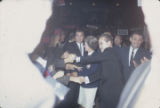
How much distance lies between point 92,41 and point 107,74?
1.49ft

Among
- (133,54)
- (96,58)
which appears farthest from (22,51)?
(133,54)

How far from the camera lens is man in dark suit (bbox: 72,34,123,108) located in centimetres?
405

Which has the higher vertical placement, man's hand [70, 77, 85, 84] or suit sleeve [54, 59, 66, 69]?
suit sleeve [54, 59, 66, 69]

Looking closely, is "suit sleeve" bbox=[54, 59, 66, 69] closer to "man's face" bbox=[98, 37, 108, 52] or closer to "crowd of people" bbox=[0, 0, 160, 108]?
"crowd of people" bbox=[0, 0, 160, 108]

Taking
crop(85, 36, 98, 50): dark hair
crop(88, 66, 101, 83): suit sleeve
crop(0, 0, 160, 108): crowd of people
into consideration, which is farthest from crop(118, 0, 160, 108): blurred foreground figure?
crop(85, 36, 98, 50): dark hair

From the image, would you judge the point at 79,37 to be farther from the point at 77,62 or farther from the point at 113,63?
the point at 113,63

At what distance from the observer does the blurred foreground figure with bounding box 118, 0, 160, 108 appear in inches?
162

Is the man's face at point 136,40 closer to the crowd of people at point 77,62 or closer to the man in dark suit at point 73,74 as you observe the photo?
the crowd of people at point 77,62

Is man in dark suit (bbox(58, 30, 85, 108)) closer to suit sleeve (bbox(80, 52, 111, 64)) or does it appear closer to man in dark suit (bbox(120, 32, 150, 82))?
suit sleeve (bbox(80, 52, 111, 64))

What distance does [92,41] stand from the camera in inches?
162

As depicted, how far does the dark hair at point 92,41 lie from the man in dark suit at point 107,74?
6cm

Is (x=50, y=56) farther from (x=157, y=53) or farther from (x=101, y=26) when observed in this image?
(x=157, y=53)

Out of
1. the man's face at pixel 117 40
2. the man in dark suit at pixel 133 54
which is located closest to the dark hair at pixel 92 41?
the man's face at pixel 117 40

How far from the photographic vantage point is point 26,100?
4.20 meters
